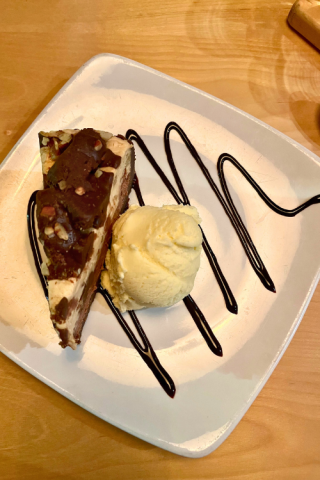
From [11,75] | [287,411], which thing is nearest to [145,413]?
[287,411]

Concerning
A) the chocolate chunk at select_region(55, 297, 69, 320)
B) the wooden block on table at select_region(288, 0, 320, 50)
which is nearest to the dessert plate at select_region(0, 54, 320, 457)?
the chocolate chunk at select_region(55, 297, 69, 320)

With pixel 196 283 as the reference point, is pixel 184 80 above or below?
above

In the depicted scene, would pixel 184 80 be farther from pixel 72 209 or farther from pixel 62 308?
pixel 62 308

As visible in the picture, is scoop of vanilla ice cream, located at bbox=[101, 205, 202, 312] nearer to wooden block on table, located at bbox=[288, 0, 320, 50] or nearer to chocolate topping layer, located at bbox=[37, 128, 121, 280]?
chocolate topping layer, located at bbox=[37, 128, 121, 280]

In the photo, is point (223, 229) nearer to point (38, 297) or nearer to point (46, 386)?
point (38, 297)

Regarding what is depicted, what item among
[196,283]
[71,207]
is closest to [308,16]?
[196,283]
